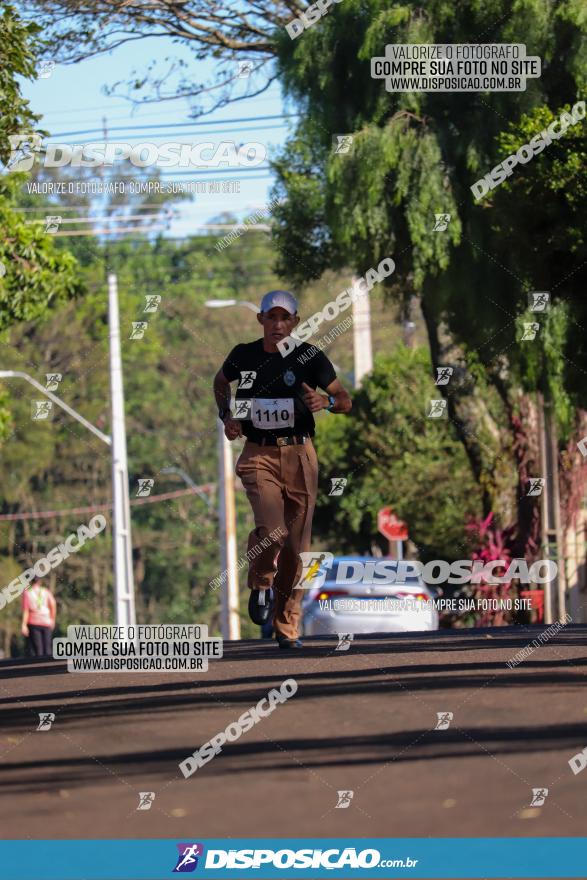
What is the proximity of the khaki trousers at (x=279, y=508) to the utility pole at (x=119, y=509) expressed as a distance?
70.6 feet

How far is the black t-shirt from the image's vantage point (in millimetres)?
10164

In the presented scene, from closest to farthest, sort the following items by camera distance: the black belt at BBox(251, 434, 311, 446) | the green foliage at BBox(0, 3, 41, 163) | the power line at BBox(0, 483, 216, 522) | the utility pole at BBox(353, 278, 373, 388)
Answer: the black belt at BBox(251, 434, 311, 446), the green foliage at BBox(0, 3, 41, 163), the utility pole at BBox(353, 278, 373, 388), the power line at BBox(0, 483, 216, 522)

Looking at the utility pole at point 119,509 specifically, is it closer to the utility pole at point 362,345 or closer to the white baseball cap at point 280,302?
the utility pole at point 362,345

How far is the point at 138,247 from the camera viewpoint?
262 feet

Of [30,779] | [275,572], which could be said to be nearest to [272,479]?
[275,572]

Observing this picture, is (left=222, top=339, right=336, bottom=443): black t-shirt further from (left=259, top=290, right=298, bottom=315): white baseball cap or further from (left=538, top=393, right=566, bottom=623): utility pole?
(left=538, top=393, right=566, bottom=623): utility pole

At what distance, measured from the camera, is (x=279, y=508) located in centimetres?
1051

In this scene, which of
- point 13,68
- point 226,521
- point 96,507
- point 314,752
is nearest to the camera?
point 314,752

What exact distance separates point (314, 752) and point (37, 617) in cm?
1943

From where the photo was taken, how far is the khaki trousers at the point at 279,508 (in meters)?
10.5
